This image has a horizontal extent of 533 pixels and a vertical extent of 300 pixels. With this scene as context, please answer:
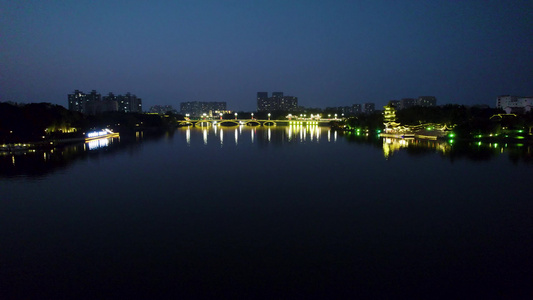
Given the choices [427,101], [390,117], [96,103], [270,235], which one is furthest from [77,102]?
[270,235]

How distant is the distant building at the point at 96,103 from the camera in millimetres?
57181

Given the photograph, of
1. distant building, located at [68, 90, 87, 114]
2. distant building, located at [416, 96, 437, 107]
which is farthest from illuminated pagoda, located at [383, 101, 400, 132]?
distant building, located at [68, 90, 87, 114]

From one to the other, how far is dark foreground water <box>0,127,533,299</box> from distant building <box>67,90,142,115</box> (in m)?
48.7

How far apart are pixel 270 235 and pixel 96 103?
59678 millimetres

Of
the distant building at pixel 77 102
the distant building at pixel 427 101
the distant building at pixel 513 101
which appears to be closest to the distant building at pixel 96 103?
the distant building at pixel 77 102

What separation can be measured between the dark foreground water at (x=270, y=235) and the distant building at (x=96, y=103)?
160 ft

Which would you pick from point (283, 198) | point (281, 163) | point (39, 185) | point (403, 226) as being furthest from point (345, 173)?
point (39, 185)

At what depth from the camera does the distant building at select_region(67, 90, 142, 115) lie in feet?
188

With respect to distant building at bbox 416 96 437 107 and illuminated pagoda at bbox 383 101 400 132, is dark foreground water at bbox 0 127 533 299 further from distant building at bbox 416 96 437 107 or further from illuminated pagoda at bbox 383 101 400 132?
distant building at bbox 416 96 437 107

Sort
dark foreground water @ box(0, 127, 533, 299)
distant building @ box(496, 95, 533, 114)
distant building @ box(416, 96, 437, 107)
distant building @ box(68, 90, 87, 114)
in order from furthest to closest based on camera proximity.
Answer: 1. distant building @ box(416, 96, 437, 107)
2. distant building @ box(68, 90, 87, 114)
3. distant building @ box(496, 95, 533, 114)
4. dark foreground water @ box(0, 127, 533, 299)

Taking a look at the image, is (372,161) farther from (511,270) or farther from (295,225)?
(511,270)

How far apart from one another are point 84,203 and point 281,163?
6718 mm

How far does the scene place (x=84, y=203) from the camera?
698cm

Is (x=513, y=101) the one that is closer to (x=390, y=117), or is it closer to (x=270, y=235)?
(x=390, y=117)
